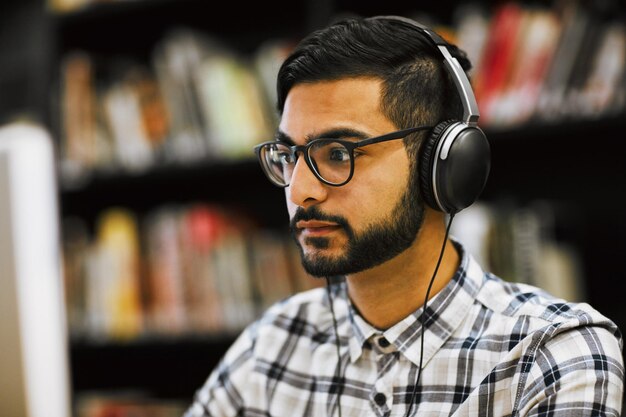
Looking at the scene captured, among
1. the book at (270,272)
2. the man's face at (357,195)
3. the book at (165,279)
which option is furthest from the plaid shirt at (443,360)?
the book at (165,279)

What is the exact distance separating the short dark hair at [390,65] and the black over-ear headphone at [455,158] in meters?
0.03

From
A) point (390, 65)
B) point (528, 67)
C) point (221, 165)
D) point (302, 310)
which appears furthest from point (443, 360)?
point (221, 165)

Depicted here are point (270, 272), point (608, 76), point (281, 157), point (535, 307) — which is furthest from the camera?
point (270, 272)

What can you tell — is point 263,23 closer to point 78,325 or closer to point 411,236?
point 78,325

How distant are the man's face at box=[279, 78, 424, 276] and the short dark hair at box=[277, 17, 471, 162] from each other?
0.02m

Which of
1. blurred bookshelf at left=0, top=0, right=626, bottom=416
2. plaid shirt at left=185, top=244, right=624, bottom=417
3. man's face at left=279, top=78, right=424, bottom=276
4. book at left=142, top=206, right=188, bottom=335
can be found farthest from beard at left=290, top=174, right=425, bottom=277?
book at left=142, top=206, right=188, bottom=335

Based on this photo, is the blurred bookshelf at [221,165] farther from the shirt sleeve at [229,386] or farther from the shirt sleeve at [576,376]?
the shirt sleeve at [576,376]

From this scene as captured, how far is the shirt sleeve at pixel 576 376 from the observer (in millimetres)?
817

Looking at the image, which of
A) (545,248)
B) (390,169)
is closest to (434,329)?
(390,169)

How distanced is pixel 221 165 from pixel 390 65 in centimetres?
105

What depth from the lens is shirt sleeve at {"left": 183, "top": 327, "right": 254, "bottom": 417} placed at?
116 centimetres

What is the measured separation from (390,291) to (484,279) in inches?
5.3

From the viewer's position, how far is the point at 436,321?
998 mm

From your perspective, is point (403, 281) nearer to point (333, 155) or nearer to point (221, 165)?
point (333, 155)
